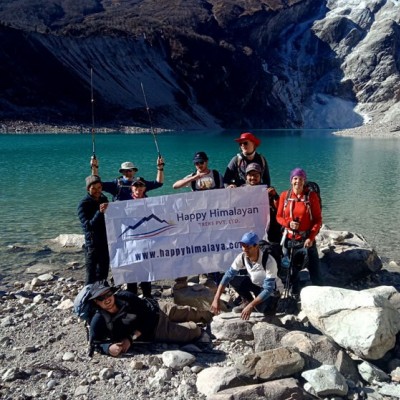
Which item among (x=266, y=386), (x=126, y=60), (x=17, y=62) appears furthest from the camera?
(x=126, y=60)

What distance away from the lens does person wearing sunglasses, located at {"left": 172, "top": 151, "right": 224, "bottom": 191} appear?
7.23m

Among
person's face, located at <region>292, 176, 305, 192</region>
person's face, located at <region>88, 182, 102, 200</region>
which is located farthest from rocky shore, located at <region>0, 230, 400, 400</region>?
person's face, located at <region>88, 182, 102, 200</region>

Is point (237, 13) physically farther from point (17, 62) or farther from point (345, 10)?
point (17, 62)

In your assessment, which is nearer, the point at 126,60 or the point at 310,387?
the point at 310,387

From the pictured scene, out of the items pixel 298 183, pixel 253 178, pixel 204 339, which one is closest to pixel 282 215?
pixel 298 183

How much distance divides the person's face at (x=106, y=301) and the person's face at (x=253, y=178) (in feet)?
9.62

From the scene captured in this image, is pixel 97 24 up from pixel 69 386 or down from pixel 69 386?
up

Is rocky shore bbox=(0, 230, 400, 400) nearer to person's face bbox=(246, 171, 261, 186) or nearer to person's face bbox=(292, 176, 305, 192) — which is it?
person's face bbox=(292, 176, 305, 192)

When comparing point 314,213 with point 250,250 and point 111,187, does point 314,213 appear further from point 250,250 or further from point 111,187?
point 111,187

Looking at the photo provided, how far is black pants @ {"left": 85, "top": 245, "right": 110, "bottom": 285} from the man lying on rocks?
55.2 inches

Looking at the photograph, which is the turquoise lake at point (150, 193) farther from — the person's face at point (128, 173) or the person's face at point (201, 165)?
the person's face at point (201, 165)

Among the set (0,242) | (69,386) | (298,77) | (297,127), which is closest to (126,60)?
(297,127)

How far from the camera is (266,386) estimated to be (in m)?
4.40

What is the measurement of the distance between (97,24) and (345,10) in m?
87.4
